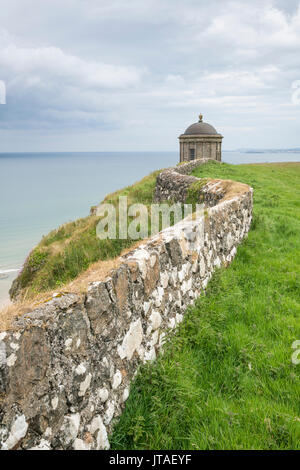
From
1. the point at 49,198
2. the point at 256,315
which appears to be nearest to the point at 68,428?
the point at 256,315

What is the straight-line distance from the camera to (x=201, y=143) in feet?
142

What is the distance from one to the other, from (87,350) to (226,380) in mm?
1918

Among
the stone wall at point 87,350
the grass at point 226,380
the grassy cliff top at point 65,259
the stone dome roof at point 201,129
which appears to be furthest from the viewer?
the stone dome roof at point 201,129

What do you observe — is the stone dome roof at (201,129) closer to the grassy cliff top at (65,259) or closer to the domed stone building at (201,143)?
the domed stone building at (201,143)

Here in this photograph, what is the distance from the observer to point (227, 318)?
495 cm

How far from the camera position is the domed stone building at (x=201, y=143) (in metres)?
43.1

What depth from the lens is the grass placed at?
2865 mm

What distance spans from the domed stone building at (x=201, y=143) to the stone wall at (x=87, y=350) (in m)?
41.2

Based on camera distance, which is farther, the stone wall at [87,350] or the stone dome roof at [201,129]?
the stone dome roof at [201,129]

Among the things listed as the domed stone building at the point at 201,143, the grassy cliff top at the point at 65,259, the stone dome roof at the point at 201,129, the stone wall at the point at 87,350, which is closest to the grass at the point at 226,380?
the stone wall at the point at 87,350

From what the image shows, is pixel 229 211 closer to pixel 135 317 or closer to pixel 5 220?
pixel 135 317

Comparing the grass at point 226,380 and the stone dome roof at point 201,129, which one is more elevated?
the stone dome roof at point 201,129

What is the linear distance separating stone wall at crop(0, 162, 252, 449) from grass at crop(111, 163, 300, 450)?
237 millimetres
